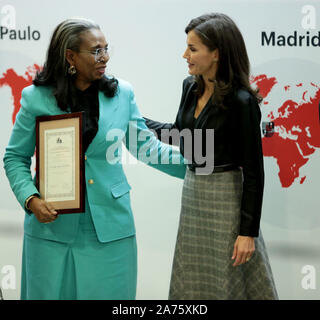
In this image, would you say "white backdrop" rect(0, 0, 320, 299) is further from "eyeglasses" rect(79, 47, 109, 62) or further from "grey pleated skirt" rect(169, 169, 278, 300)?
"grey pleated skirt" rect(169, 169, 278, 300)

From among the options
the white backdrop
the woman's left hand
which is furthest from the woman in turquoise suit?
the white backdrop

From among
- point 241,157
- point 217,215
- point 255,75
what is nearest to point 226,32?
point 241,157

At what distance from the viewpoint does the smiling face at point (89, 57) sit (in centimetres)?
215

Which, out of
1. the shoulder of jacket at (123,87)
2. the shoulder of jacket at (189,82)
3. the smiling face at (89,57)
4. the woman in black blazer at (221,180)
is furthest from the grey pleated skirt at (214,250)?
the smiling face at (89,57)

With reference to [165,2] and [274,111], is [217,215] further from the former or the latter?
[165,2]

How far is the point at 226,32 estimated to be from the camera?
1973mm

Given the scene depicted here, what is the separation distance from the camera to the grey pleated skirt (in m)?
2.02

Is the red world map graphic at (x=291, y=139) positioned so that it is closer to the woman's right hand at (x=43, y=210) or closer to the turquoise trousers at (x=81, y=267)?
the turquoise trousers at (x=81, y=267)

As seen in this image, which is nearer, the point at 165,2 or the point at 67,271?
the point at 67,271

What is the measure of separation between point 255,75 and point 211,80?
107 centimetres

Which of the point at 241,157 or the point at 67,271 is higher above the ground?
the point at 241,157

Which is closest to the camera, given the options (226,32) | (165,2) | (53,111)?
(226,32)

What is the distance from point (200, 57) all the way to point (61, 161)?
0.68 meters
